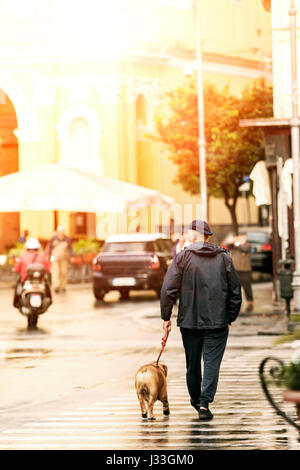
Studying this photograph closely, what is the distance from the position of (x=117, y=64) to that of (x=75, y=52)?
1739 millimetres

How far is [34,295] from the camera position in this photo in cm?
2231

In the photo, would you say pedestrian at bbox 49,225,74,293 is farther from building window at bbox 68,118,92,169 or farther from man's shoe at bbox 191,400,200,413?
man's shoe at bbox 191,400,200,413

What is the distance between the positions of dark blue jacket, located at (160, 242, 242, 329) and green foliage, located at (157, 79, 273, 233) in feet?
102

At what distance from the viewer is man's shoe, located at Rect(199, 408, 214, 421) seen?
34.6 feet

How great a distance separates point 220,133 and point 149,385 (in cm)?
3360

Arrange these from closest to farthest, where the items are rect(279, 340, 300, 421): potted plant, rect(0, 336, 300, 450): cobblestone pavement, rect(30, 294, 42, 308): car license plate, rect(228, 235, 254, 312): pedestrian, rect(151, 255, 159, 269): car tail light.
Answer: rect(279, 340, 300, 421): potted plant
rect(0, 336, 300, 450): cobblestone pavement
rect(30, 294, 42, 308): car license plate
rect(228, 235, 254, 312): pedestrian
rect(151, 255, 159, 269): car tail light

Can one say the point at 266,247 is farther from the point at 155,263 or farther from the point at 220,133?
the point at 155,263

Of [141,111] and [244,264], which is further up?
[141,111]

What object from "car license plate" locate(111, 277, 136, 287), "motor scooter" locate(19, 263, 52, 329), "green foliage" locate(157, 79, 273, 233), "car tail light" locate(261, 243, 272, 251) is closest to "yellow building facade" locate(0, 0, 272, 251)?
"green foliage" locate(157, 79, 273, 233)

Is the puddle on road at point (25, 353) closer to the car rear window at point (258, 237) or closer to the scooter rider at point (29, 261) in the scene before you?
the scooter rider at point (29, 261)

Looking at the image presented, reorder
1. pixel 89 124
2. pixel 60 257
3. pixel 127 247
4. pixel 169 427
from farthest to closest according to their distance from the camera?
1. pixel 89 124
2. pixel 60 257
3. pixel 127 247
4. pixel 169 427

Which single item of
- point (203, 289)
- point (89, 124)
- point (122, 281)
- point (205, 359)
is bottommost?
point (122, 281)

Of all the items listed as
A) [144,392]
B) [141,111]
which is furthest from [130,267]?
[141,111]
